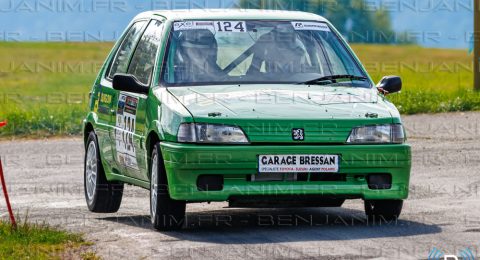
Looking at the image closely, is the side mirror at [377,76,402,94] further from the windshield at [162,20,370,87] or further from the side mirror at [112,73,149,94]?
the side mirror at [112,73,149,94]

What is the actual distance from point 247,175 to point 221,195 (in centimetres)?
24

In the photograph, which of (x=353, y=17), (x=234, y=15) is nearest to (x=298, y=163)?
(x=234, y=15)

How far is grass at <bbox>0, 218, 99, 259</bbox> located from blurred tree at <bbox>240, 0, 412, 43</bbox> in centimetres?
5653

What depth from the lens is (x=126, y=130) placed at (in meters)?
12.2

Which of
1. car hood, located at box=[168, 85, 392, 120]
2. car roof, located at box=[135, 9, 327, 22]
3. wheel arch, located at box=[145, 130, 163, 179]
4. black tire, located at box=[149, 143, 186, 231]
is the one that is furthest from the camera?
car roof, located at box=[135, 9, 327, 22]

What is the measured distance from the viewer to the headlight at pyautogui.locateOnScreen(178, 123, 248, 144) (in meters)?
10.7

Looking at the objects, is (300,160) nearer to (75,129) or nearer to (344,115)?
(344,115)

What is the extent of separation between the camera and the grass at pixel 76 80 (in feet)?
78.3

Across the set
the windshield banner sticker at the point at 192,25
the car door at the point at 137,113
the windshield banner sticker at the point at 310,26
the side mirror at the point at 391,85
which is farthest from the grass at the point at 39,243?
the side mirror at the point at 391,85

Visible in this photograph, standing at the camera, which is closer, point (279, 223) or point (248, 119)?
point (248, 119)

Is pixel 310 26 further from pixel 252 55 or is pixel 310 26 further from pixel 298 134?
pixel 298 134

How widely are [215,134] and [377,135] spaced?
4.01 feet

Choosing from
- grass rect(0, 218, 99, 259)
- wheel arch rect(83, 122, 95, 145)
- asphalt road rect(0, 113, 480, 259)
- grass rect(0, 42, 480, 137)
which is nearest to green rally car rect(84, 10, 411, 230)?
asphalt road rect(0, 113, 480, 259)

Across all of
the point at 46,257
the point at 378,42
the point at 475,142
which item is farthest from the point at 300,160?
the point at 378,42
